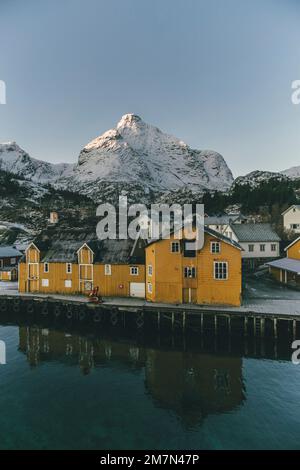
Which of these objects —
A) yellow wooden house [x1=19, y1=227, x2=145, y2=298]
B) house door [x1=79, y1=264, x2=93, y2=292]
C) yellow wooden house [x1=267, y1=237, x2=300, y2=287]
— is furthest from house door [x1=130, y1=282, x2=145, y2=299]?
yellow wooden house [x1=267, y1=237, x2=300, y2=287]

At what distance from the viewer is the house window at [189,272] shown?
1208 inches

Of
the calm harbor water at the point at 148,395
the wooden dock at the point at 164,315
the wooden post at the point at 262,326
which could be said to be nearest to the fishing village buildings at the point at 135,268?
the wooden dock at the point at 164,315

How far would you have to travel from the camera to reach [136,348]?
87.7 feet

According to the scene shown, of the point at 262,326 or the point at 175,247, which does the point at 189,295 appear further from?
the point at 262,326

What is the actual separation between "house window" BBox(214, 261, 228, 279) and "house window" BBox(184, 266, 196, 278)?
229 cm

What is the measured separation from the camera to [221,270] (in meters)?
29.9

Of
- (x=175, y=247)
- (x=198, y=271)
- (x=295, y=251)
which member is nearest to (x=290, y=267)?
(x=295, y=251)

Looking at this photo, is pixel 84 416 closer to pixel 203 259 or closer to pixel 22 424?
pixel 22 424

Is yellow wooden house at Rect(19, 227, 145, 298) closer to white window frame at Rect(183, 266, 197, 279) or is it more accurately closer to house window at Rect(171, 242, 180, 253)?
house window at Rect(171, 242, 180, 253)

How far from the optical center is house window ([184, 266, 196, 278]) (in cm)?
3067

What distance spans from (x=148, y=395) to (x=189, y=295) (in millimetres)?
13517

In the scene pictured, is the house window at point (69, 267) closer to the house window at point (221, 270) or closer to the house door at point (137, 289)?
the house door at point (137, 289)
